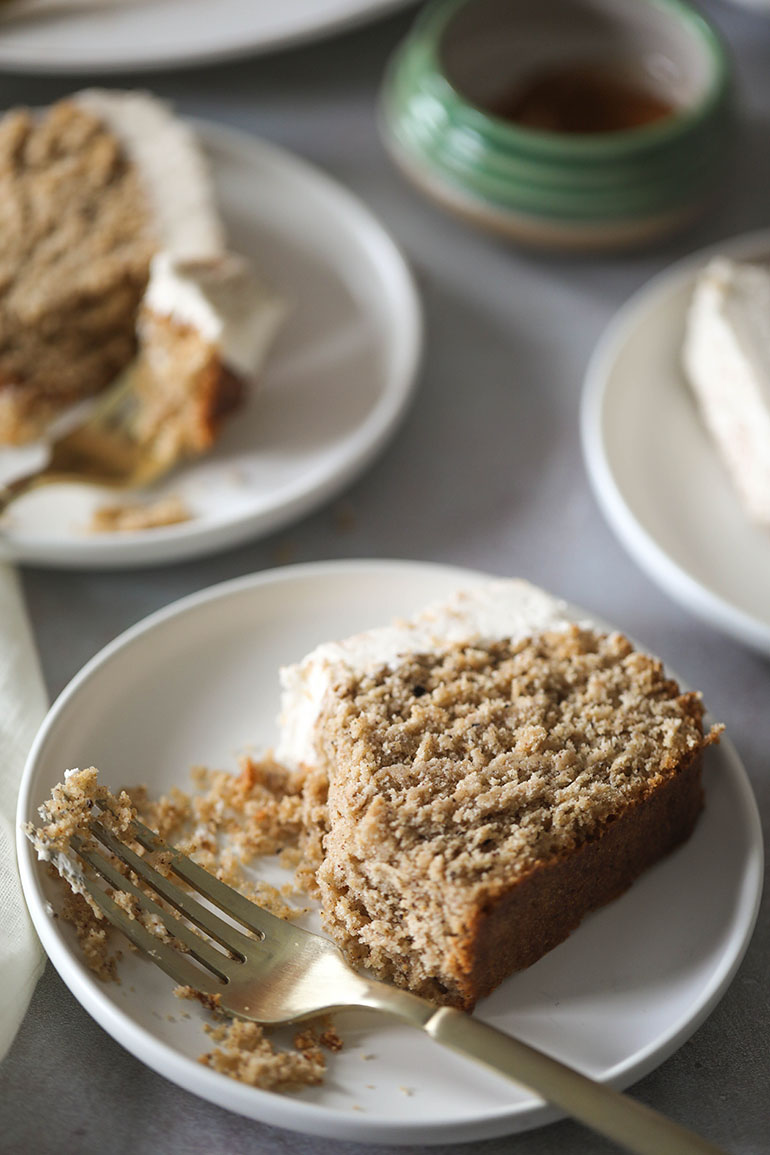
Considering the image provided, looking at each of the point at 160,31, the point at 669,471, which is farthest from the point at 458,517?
the point at 160,31

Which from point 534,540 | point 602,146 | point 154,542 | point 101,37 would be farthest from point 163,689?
point 101,37

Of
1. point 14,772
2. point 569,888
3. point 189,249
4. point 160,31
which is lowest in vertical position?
point 14,772

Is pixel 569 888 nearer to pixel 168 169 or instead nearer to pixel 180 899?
pixel 180 899

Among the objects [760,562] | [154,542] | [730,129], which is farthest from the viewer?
[730,129]

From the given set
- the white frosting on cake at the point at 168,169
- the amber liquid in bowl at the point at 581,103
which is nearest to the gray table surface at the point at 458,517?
the amber liquid in bowl at the point at 581,103

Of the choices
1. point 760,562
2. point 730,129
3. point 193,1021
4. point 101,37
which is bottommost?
point 193,1021

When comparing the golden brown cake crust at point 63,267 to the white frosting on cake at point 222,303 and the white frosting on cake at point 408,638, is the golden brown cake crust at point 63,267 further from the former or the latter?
the white frosting on cake at point 408,638

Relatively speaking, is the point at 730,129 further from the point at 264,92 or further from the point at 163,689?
the point at 163,689
